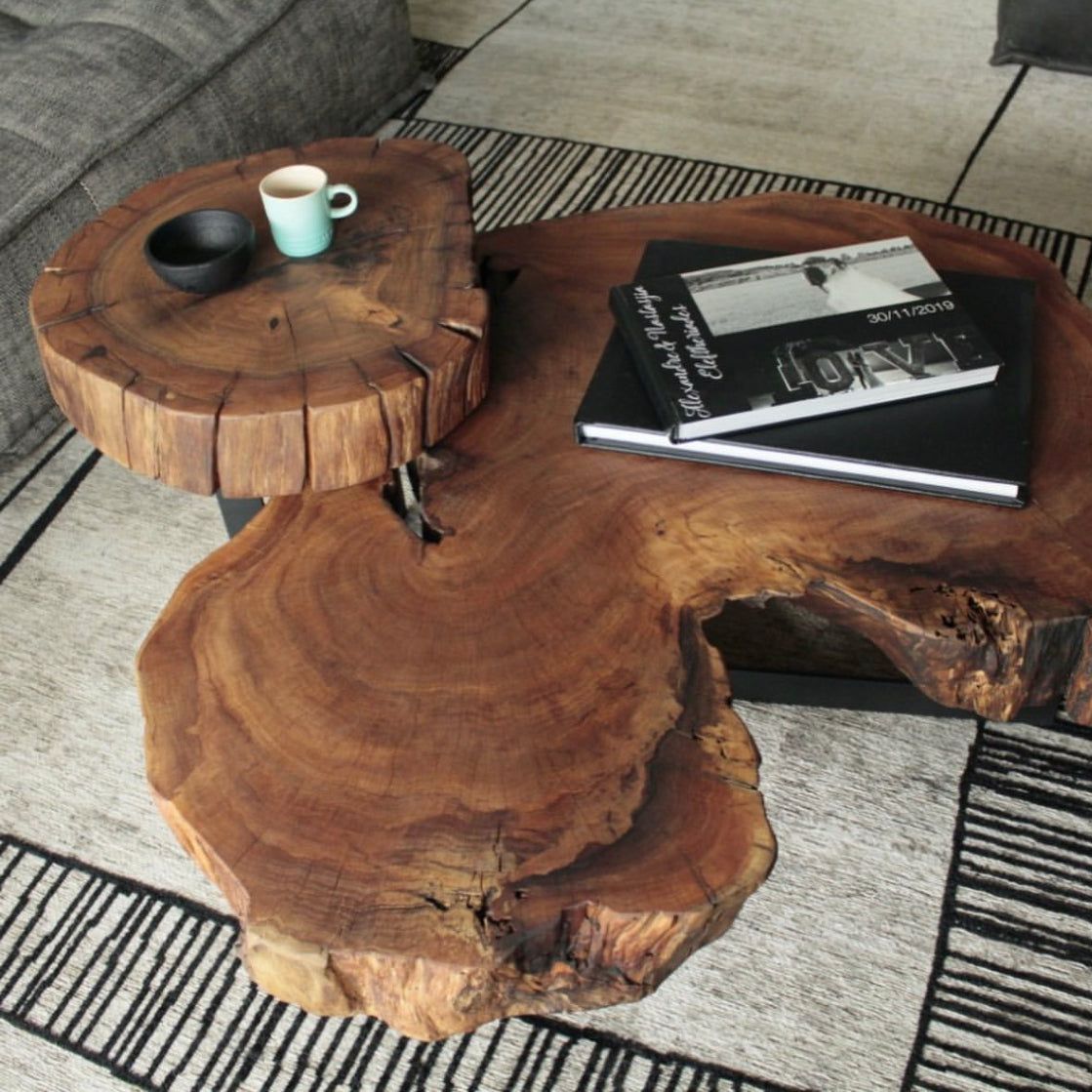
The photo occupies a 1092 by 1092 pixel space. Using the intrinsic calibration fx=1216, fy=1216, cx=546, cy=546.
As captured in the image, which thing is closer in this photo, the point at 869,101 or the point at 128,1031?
the point at 128,1031

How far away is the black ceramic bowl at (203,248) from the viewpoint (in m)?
0.99

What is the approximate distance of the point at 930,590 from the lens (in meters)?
0.87

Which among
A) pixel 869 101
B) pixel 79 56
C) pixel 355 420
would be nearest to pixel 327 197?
pixel 355 420

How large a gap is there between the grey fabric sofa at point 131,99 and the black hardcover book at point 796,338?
33.0 inches

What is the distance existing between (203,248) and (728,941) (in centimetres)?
76

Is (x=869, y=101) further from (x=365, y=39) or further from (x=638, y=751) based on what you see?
(x=638, y=751)

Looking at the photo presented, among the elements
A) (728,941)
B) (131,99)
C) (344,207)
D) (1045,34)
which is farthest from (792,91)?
(728,941)

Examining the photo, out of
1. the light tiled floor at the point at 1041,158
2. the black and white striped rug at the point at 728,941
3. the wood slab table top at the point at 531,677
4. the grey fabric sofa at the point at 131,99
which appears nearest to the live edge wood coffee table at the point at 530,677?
the wood slab table top at the point at 531,677

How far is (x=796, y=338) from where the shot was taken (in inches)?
39.9

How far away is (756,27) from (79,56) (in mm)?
1328

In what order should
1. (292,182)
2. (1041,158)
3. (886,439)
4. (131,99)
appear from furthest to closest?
(1041,158)
(131,99)
(292,182)
(886,439)

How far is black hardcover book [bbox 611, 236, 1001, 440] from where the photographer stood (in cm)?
97

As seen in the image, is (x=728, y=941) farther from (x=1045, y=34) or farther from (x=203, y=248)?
(x=1045, y=34)

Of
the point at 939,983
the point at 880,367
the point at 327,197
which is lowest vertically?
the point at 939,983
